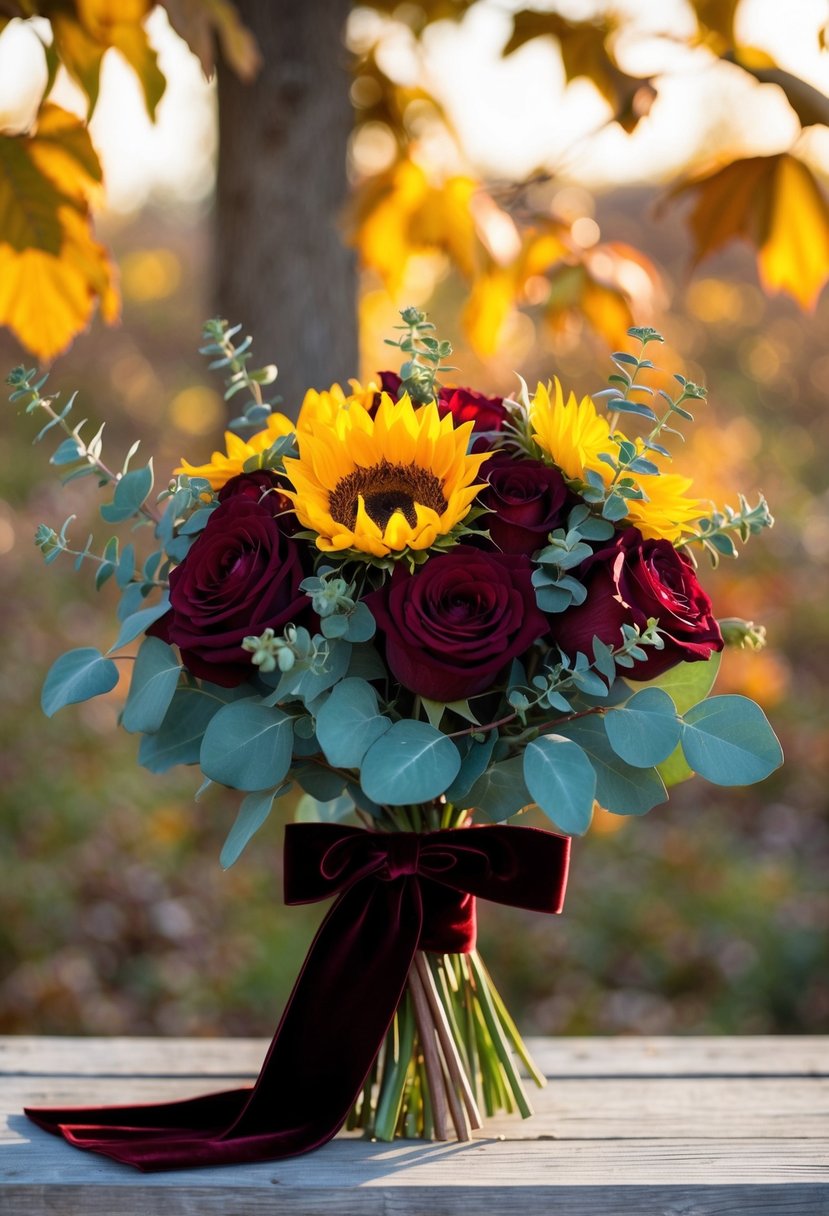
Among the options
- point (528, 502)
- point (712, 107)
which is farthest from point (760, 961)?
point (712, 107)

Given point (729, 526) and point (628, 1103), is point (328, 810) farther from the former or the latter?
point (729, 526)

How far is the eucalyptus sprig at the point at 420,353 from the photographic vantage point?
3.56 ft

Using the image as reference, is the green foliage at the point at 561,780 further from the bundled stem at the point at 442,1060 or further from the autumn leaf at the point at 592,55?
the autumn leaf at the point at 592,55

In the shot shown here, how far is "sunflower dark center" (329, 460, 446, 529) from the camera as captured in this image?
3.36 ft

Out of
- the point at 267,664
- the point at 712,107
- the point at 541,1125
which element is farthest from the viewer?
the point at 712,107

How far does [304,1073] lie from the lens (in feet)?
3.86

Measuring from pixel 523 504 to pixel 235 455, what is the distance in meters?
0.30

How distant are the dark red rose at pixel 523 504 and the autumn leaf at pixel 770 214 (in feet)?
2.62

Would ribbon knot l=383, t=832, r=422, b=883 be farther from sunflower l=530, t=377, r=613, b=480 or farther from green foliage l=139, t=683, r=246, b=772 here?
sunflower l=530, t=377, r=613, b=480

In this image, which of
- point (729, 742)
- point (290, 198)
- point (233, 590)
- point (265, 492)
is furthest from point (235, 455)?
point (290, 198)

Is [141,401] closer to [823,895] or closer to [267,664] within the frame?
[823,895]

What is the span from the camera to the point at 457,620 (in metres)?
0.97

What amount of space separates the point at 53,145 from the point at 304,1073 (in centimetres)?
Answer: 111

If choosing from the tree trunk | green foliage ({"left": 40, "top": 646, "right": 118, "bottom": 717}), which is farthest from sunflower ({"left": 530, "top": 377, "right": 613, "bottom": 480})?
the tree trunk
